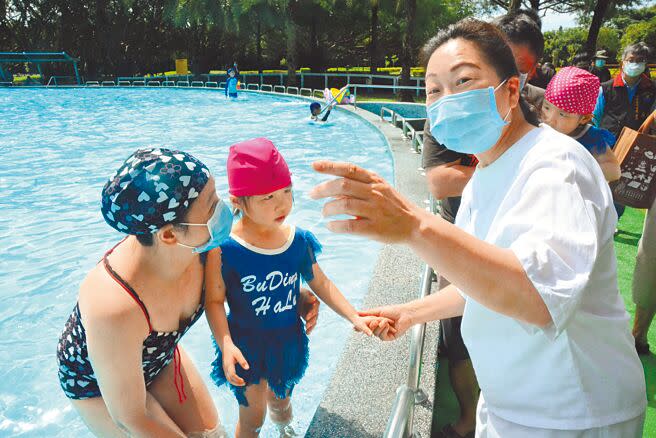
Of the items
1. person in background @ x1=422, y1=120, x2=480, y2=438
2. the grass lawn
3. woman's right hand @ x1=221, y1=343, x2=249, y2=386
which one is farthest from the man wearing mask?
Answer: woman's right hand @ x1=221, y1=343, x2=249, y2=386

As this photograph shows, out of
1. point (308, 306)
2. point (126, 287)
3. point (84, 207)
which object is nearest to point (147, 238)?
point (126, 287)

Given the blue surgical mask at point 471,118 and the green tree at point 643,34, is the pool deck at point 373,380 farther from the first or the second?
the green tree at point 643,34

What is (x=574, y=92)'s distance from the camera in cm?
323

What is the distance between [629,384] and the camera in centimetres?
143

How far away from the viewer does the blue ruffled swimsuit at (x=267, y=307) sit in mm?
2666

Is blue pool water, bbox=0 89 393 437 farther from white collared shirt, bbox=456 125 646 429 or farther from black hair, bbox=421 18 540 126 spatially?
black hair, bbox=421 18 540 126

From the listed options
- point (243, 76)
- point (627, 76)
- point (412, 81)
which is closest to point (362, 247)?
point (627, 76)

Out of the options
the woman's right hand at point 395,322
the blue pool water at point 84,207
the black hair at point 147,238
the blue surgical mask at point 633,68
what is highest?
the blue surgical mask at point 633,68

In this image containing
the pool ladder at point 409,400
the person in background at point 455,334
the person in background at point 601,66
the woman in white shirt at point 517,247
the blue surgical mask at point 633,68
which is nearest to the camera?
the woman in white shirt at point 517,247

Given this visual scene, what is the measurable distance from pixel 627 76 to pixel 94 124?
58.8ft

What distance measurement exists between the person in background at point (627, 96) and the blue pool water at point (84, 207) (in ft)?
12.4

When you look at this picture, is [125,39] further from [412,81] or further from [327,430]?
[327,430]

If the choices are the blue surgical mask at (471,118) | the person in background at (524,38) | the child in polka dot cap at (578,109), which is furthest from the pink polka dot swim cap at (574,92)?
the blue surgical mask at (471,118)

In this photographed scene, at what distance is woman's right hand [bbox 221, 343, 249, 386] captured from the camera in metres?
2.34
